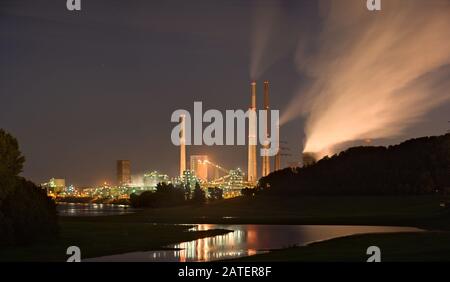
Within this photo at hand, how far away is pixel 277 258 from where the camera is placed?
4394cm

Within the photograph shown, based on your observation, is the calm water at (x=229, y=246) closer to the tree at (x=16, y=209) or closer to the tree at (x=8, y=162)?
the tree at (x=16, y=209)

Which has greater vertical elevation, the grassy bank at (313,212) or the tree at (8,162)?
the tree at (8,162)

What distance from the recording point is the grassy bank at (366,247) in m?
41.5

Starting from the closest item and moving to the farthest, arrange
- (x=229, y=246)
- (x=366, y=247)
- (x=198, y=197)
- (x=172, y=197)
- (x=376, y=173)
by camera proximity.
Result: (x=366, y=247) < (x=229, y=246) < (x=376, y=173) < (x=198, y=197) < (x=172, y=197)

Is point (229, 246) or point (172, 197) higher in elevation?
point (172, 197)

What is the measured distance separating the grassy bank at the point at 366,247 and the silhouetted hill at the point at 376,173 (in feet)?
279

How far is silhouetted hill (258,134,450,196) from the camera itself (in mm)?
145250

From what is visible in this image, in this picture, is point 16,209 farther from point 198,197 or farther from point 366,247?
point 198,197

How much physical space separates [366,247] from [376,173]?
110596mm

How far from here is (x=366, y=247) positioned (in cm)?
4959

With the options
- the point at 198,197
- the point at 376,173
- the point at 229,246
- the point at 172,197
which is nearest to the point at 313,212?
the point at 376,173

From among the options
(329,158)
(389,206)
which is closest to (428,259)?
(389,206)

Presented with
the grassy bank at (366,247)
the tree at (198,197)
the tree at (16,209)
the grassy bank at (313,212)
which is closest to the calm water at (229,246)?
the grassy bank at (366,247)
